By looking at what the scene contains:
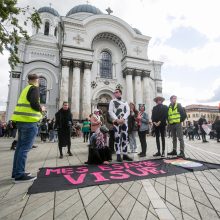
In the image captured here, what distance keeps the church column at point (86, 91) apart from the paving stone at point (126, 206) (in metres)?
18.2

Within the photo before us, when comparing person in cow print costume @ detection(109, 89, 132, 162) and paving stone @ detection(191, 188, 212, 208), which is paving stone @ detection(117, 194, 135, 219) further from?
person in cow print costume @ detection(109, 89, 132, 162)

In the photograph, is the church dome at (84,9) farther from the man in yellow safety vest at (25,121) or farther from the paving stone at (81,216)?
the paving stone at (81,216)

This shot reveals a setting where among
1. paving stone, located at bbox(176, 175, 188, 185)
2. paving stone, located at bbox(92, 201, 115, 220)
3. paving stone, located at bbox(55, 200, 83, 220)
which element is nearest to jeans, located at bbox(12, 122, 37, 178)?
paving stone, located at bbox(55, 200, 83, 220)

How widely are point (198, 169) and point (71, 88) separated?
62.8 ft

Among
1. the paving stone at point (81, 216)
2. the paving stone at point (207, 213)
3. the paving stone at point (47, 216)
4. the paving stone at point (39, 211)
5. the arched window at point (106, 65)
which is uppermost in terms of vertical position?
the arched window at point (106, 65)

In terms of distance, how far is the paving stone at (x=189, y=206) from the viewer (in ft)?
6.46

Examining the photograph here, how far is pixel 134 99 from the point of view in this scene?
2392 centimetres

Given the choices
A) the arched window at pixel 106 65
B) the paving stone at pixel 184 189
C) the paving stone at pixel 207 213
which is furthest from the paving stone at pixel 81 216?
the arched window at pixel 106 65

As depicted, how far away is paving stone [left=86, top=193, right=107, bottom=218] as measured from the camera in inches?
80.1

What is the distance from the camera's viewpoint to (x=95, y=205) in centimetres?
222

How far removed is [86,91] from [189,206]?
19492 millimetres

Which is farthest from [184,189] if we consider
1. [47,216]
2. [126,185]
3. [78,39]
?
[78,39]

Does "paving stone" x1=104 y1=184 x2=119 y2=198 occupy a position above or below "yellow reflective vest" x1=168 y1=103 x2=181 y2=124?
below

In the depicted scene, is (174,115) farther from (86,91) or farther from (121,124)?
(86,91)
